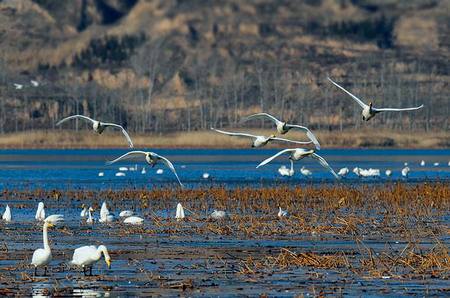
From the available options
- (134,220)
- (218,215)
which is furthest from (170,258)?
(218,215)

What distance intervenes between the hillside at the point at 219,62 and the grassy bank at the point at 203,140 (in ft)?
17.8

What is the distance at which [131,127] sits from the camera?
128625mm

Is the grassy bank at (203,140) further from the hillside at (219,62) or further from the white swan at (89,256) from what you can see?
the white swan at (89,256)

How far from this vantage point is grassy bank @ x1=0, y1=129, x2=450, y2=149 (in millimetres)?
115500

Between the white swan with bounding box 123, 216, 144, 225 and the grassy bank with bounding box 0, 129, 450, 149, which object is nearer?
the white swan with bounding box 123, 216, 144, 225

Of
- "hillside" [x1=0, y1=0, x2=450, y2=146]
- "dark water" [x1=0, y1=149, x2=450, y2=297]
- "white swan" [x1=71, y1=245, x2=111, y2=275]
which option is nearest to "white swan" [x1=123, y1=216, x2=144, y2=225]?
"dark water" [x1=0, y1=149, x2=450, y2=297]

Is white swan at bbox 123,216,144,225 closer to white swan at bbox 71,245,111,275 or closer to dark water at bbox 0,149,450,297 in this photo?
dark water at bbox 0,149,450,297

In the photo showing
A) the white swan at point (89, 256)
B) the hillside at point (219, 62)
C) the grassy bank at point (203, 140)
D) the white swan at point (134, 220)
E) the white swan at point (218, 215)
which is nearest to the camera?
the white swan at point (89, 256)

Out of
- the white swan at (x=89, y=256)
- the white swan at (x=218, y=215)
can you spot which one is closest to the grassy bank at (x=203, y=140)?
the white swan at (x=218, y=215)

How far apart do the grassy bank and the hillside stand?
542 centimetres

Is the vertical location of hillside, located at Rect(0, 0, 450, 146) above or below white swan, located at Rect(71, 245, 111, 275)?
above

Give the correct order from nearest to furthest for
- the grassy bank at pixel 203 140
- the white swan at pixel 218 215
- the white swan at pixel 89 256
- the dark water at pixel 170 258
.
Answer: the dark water at pixel 170 258, the white swan at pixel 89 256, the white swan at pixel 218 215, the grassy bank at pixel 203 140

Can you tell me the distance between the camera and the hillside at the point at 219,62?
11875cm

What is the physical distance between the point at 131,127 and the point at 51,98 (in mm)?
11151
